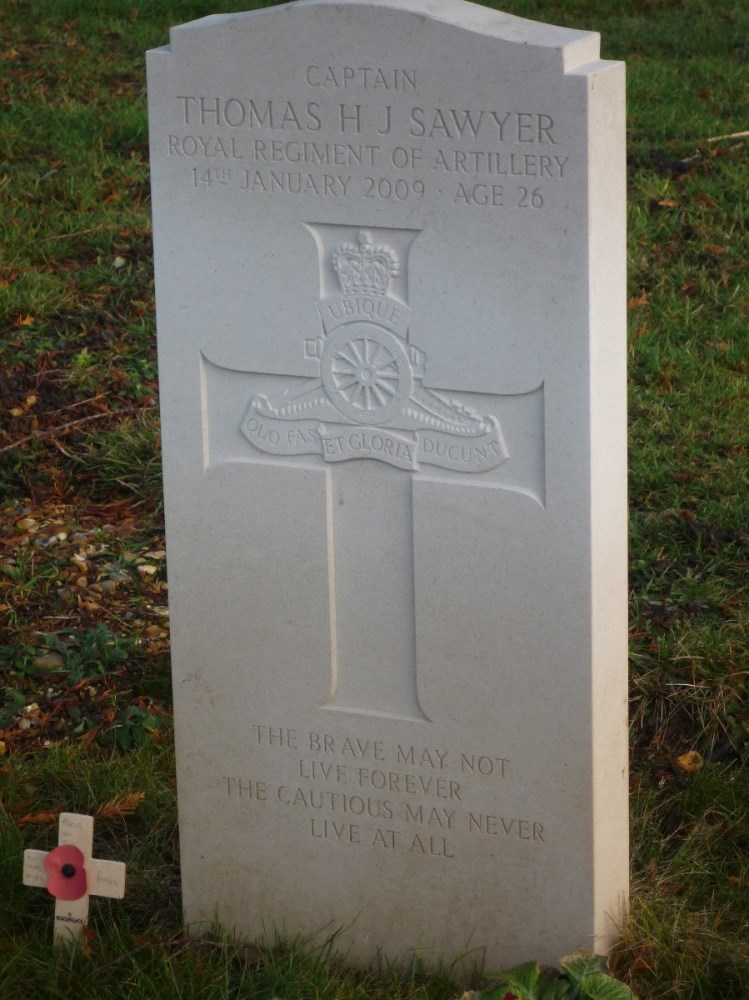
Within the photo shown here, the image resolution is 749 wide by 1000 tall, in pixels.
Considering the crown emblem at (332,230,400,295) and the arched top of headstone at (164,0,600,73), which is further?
the crown emblem at (332,230,400,295)

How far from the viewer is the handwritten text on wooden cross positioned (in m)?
3.13

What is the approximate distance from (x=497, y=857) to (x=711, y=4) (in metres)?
8.28

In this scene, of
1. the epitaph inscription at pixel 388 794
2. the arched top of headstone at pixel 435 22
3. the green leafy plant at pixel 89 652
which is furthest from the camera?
the green leafy plant at pixel 89 652

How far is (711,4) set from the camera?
9.98m

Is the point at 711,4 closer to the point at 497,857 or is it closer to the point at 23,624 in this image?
the point at 23,624

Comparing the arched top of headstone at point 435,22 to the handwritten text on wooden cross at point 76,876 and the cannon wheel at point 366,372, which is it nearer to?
the cannon wheel at point 366,372

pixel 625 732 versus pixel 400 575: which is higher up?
pixel 400 575

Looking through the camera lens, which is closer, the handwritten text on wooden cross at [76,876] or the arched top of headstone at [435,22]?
the arched top of headstone at [435,22]

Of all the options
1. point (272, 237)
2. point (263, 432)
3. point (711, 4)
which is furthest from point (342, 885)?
point (711, 4)

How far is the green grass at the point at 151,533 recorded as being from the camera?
3154mm

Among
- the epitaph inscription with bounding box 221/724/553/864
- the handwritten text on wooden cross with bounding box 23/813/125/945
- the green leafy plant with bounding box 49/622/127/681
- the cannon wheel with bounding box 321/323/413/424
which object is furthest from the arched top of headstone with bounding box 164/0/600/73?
the green leafy plant with bounding box 49/622/127/681

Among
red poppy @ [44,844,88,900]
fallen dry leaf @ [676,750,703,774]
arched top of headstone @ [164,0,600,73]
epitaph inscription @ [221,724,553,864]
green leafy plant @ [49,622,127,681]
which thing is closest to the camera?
arched top of headstone @ [164,0,600,73]

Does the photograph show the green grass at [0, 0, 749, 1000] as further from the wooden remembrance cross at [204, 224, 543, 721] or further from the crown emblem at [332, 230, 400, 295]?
the crown emblem at [332, 230, 400, 295]

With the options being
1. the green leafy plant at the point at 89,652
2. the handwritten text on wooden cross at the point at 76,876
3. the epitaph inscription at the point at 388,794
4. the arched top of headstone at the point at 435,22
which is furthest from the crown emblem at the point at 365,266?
the green leafy plant at the point at 89,652
